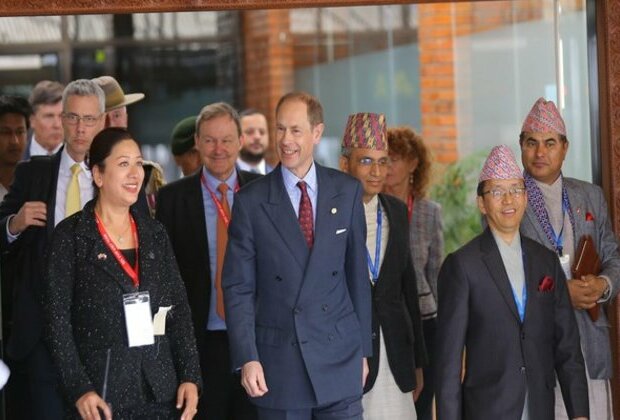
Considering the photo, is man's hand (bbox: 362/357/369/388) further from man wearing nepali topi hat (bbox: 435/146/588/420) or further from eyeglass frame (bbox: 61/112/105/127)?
eyeglass frame (bbox: 61/112/105/127)

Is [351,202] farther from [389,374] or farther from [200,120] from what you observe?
[200,120]

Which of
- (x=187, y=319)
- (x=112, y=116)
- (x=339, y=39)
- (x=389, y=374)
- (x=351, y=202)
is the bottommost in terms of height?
(x=389, y=374)

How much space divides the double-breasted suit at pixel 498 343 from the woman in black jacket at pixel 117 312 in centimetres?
101

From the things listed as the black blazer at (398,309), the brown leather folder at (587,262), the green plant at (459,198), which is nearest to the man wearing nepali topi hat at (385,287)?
the black blazer at (398,309)

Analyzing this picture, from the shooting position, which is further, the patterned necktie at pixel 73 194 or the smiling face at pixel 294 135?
the patterned necktie at pixel 73 194

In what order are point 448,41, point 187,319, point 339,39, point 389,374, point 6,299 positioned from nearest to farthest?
1. point 187,319
2. point 389,374
3. point 6,299
4. point 448,41
5. point 339,39

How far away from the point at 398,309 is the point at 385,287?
0.12m

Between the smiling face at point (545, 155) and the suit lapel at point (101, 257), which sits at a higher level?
the smiling face at point (545, 155)

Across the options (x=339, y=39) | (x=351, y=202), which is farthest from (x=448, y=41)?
(x=351, y=202)

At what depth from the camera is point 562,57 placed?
21.5ft

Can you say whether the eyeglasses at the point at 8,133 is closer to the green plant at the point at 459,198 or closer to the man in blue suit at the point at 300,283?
the man in blue suit at the point at 300,283

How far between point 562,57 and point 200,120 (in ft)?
6.11

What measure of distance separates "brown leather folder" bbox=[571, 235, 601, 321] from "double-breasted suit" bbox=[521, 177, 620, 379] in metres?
0.03

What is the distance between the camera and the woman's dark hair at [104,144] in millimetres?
4879
